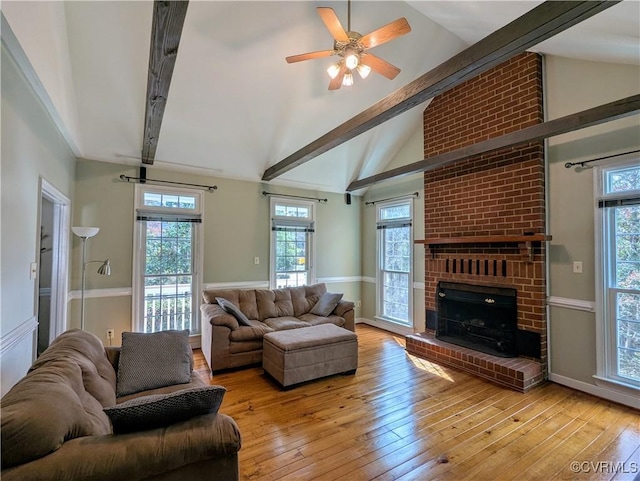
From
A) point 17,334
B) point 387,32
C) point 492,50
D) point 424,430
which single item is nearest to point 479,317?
point 424,430

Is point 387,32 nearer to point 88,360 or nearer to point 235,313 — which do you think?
point 88,360

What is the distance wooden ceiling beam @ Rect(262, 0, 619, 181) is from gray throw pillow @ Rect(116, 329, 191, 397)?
8.38 feet

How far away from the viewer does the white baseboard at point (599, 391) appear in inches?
111

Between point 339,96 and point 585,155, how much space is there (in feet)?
9.03

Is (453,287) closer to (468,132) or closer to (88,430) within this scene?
(468,132)

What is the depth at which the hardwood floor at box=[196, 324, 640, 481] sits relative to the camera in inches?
79.8

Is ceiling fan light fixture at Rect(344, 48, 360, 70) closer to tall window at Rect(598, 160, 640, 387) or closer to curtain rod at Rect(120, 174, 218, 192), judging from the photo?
tall window at Rect(598, 160, 640, 387)

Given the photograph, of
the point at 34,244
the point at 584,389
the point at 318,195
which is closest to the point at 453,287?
the point at 584,389

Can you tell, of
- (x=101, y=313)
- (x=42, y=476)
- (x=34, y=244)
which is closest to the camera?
(x=42, y=476)

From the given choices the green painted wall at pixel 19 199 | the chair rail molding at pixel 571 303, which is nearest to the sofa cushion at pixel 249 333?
the green painted wall at pixel 19 199

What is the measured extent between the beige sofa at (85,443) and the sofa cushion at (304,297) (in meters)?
3.31

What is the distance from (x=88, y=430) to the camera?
4.12 feet

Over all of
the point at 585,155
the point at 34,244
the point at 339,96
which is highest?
the point at 339,96

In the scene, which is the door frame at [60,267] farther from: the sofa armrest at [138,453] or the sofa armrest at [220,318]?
the sofa armrest at [138,453]
